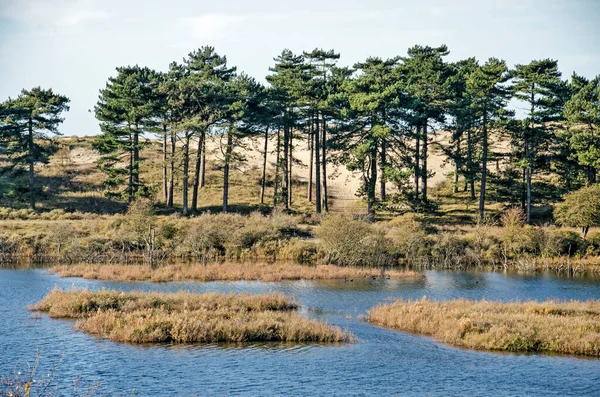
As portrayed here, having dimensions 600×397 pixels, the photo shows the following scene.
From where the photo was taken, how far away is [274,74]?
84562 millimetres

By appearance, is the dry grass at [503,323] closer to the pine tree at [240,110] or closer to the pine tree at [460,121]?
the pine tree at [460,121]

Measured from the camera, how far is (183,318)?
99.5 ft

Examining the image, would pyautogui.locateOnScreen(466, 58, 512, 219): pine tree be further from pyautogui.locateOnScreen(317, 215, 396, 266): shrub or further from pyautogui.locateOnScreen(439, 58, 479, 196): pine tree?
pyautogui.locateOnScreen(317, 215, 396, 266): shrub

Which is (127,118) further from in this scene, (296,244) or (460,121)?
(460,121)

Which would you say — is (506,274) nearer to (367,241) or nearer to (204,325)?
(367,241)

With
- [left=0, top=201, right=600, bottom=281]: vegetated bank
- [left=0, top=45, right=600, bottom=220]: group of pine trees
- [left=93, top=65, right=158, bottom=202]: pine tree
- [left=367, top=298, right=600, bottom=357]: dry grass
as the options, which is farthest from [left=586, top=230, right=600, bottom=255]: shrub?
[left=93, top=65, right=158, bottom=202]: pine tree

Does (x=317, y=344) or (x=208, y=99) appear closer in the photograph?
(x=317, y=344)

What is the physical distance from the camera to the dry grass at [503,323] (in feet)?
94.1

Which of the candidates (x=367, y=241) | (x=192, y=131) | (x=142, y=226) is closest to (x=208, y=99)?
(x=192, y=131)

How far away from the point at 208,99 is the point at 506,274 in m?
38.6

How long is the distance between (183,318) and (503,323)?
15.5 m

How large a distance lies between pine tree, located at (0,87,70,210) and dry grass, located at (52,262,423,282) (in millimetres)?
30640

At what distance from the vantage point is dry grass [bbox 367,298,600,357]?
94.1 ft

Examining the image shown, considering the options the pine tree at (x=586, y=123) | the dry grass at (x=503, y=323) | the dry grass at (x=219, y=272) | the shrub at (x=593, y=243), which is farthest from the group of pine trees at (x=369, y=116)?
the dry grass at (x=503, y=323)
